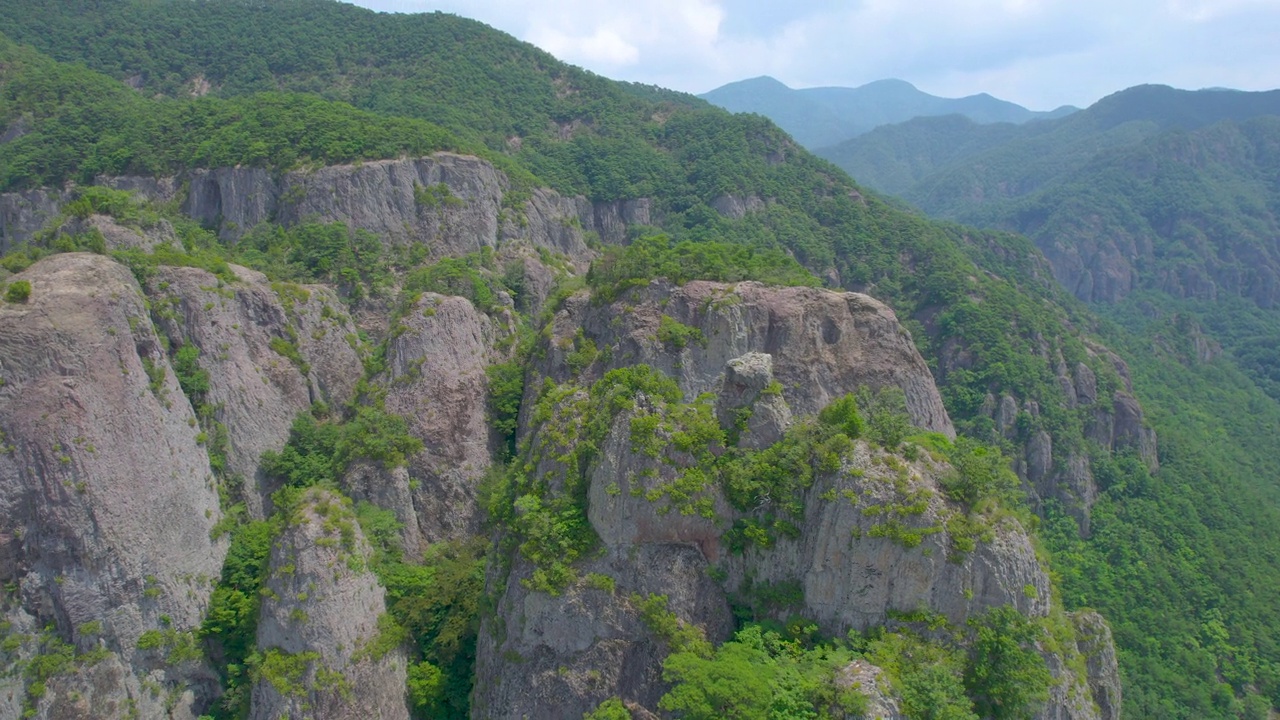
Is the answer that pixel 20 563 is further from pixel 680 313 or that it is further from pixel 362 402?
pixel 680 313

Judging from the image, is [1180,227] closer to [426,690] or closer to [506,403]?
[506,403]

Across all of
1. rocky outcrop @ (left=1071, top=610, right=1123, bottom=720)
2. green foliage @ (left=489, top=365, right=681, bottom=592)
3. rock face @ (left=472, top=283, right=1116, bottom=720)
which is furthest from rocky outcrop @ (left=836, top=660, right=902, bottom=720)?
green foliage @ (left=489, top=365, right=681, bottom=592)

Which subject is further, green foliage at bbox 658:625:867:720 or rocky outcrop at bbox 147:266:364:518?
rocky outcrop at bbox 147:266:364:518

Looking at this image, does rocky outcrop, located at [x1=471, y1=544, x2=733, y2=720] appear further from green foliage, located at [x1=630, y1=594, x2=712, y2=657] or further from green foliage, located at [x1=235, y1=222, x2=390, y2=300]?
green foliage, located at [x1=235, y1=222, x2=390, y2=300]

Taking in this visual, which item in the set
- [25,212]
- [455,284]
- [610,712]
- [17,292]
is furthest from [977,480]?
[25,212]

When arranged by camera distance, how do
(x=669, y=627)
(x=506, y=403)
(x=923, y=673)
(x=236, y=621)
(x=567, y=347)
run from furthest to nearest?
1. (x=506, y=403)
2. (x=567, y=347)
3. (x=236, y=621)
4. (x=669, y=627)
5. (x=923, y=673)

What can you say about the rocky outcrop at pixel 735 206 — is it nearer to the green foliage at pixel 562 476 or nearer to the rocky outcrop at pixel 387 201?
the rocky outcrop at pixel 387 201
